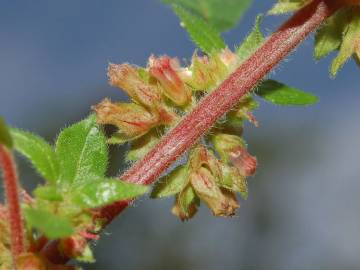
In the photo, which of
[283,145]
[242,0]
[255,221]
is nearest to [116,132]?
[242,0]

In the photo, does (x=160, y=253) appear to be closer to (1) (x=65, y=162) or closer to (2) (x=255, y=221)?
(2) (x=255, y=221)

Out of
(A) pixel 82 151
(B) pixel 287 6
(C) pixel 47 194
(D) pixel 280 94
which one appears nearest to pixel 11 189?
(C) pixel 47 194

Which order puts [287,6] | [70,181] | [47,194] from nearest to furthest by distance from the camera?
[47,194] → [70,181] → [287,6]

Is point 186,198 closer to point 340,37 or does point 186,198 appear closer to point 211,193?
point 211,193

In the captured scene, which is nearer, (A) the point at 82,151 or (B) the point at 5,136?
(B) the point at 5,136

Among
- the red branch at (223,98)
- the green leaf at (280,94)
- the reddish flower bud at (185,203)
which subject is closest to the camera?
the red branch at (223,98)

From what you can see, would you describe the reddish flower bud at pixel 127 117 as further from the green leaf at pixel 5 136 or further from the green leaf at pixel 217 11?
the green leaf at pixel 217 11

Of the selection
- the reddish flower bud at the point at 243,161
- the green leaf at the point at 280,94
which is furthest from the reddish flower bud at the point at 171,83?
the green leaf at the point at 280,94
